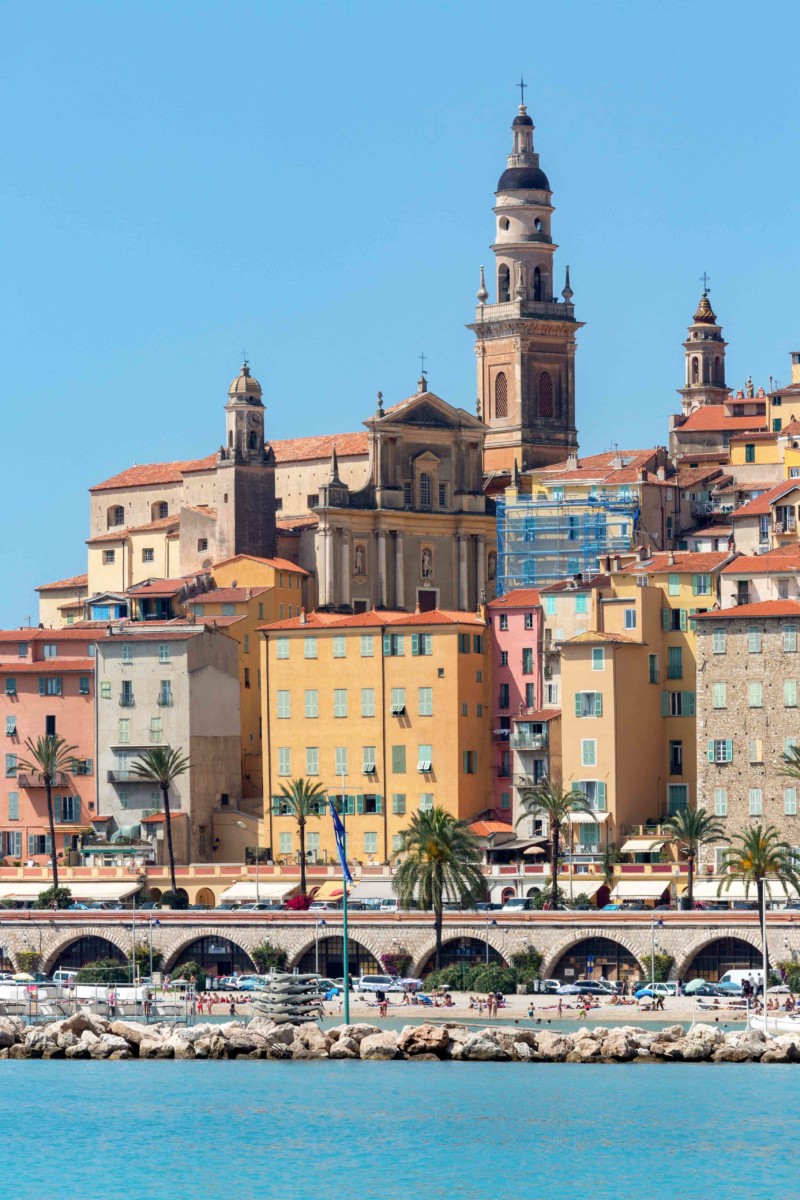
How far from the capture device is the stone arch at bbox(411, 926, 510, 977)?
11838cm

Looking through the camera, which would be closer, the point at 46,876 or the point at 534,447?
the point at 46,876

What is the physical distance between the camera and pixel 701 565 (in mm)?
132000

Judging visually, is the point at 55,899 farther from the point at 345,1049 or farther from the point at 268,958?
the point at 345,1049

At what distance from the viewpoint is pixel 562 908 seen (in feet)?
401

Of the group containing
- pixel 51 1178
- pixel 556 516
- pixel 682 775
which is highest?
pixel 556 516

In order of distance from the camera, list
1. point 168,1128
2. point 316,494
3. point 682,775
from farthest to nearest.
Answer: point 316,494
point 682,775
point 168,1128

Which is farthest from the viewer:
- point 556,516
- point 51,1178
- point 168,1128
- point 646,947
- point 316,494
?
point 316,494

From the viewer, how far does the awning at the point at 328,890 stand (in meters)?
130

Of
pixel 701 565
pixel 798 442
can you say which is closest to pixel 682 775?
pixel 701 565

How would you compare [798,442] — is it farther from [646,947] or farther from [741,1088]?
[741,1088]

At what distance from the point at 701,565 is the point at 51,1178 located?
49701 millimetres

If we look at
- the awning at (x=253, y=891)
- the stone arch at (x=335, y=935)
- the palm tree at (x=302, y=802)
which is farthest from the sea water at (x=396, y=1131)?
the awning at (x=253, y=891)

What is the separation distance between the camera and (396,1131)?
93.4 meters

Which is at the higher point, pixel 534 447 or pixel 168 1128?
pixel 534 447
